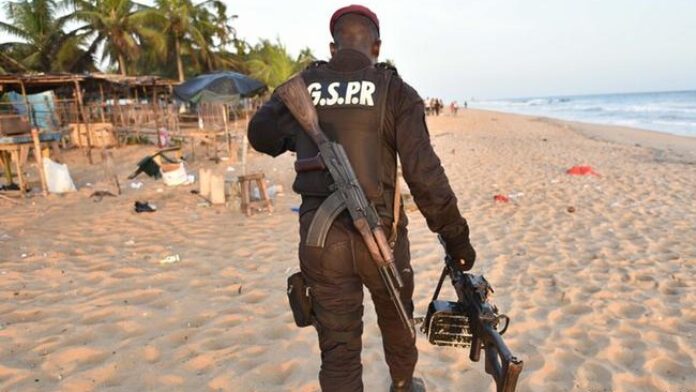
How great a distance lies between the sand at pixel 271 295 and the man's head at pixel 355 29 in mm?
Answer: 1959

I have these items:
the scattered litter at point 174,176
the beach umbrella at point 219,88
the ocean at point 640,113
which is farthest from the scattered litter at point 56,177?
the ocean at point 640,113

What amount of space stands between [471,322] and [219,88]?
8.73 m

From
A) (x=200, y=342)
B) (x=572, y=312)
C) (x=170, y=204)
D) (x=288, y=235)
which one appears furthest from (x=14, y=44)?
(x=572, y=312)

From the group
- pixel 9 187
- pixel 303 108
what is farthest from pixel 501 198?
pixel 9 187

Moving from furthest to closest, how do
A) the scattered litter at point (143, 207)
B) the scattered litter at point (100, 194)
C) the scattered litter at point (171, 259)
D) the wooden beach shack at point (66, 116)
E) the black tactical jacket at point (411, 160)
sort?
the wooden beach shack at point (66, 116)
the scattered litter at point (100, 194)
the scattered litter at point (143, 207)
the scattered litter at point (171, 259)
the black tactical jacket at point (411, 160)

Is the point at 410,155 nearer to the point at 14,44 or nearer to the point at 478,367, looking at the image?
the point at 478,367

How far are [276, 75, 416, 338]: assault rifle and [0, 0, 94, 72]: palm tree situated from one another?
27.4 m

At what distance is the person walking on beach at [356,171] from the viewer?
1841 mm

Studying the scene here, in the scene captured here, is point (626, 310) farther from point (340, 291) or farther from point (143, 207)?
point (143, 207)

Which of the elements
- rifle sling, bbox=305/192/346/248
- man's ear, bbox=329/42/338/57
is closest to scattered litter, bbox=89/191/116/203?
man's ear, bbox=329/42/338/57

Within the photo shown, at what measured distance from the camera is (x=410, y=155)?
1.84m

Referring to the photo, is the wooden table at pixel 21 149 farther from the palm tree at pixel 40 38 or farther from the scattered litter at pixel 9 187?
the palm tree at pixel 40 38

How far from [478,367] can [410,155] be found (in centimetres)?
171

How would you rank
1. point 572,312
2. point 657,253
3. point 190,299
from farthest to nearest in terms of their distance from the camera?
point 657,253 → point 190,299 → point 572,312
